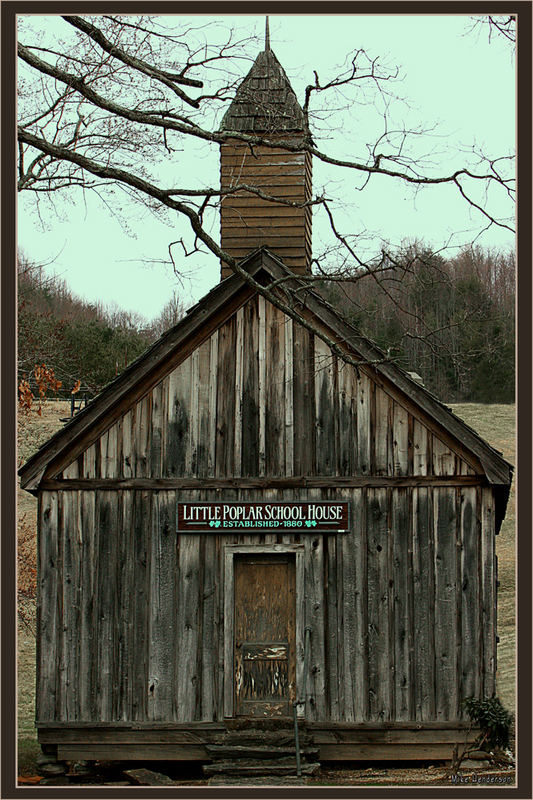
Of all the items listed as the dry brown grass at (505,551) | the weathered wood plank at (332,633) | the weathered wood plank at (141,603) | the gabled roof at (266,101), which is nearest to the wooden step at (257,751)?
the weathered wood plank at (332,633)

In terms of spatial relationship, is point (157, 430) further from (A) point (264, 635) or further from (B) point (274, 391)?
(A) point (264, 635)

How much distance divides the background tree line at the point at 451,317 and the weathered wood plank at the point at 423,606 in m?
2.16

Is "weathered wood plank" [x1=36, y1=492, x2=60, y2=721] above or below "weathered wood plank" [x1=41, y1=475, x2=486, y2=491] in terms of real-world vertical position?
below

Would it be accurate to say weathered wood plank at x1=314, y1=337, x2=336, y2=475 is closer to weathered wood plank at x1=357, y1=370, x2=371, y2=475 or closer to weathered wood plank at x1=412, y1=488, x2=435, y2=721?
weathered wood plank at x1=357, y1=370, x2=371, y2=475

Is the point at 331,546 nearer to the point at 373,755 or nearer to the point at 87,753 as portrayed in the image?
the point at 373,755

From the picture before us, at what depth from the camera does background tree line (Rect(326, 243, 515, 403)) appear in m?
13.6

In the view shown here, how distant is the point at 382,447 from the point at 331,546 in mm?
1483

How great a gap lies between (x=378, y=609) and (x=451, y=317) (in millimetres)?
5101

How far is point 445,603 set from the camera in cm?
1338

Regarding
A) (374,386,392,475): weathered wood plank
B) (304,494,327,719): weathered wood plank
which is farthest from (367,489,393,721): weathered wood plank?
(304,494,327,719): weathered wood plank

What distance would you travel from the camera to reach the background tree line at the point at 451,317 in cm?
1359

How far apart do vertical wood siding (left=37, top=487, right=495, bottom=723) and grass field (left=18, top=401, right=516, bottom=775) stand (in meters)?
2.10

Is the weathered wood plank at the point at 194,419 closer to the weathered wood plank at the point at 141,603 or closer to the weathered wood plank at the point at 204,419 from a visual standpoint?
the weathered wood plank at the point at 204,419

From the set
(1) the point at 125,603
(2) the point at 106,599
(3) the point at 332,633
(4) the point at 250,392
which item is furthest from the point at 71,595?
(4) the point at 250,392
